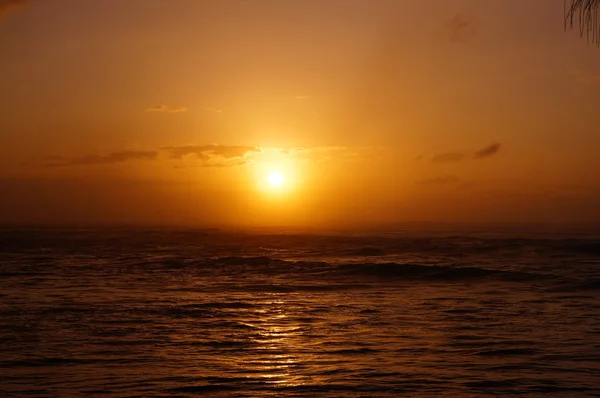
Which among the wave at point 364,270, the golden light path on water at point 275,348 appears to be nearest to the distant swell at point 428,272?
the wave at point 364,270

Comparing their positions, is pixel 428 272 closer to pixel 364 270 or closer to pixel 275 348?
pixel 364 270

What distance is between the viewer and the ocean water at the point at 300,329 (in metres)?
9.57

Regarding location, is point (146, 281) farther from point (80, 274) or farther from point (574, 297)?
point (574, 297)

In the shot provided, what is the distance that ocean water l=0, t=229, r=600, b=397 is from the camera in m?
9.57

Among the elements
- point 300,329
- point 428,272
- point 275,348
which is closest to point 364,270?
point 428,272

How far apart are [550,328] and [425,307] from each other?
376 cm

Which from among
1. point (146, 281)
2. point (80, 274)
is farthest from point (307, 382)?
point (80, 274)

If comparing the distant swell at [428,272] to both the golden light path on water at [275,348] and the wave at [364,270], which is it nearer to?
the wave at [364,270]

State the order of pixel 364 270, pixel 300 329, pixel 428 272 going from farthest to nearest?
pixel 364 270 → pixel 428 272 → pixel 300 329

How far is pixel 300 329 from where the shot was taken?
13.9 m

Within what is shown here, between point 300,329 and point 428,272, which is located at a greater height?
point 428,272

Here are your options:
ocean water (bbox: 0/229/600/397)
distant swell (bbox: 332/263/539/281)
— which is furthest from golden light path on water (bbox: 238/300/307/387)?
distant swell (bbox: 332/263/539/281)

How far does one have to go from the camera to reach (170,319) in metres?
15.0

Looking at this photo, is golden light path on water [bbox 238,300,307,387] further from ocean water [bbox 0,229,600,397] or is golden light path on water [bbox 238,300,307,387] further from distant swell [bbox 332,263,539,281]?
distant swell [bbox 332,263,539,281]
